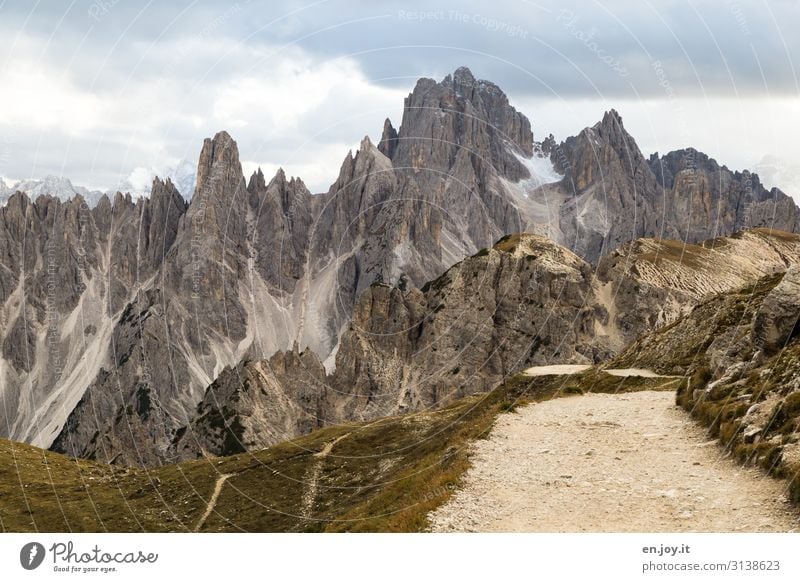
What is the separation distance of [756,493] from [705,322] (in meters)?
43.9

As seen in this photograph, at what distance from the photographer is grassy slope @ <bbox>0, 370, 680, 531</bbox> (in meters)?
61.2

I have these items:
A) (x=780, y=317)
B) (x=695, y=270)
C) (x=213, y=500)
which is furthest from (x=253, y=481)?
(x=695, y=270)

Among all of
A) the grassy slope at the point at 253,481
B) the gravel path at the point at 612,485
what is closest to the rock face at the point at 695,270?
the grassy slope at the point at 253,481

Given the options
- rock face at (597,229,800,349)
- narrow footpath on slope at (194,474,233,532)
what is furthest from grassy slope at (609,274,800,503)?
rock face at (597,229,800,349)

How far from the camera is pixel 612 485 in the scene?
25.9 meters

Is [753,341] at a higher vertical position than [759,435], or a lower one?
higher

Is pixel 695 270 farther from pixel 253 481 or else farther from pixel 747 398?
pixel 747 398

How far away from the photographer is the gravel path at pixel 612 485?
880 inches

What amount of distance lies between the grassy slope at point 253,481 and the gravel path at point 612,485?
996 centimetres

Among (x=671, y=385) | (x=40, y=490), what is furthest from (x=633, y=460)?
(x=40, y=490)
